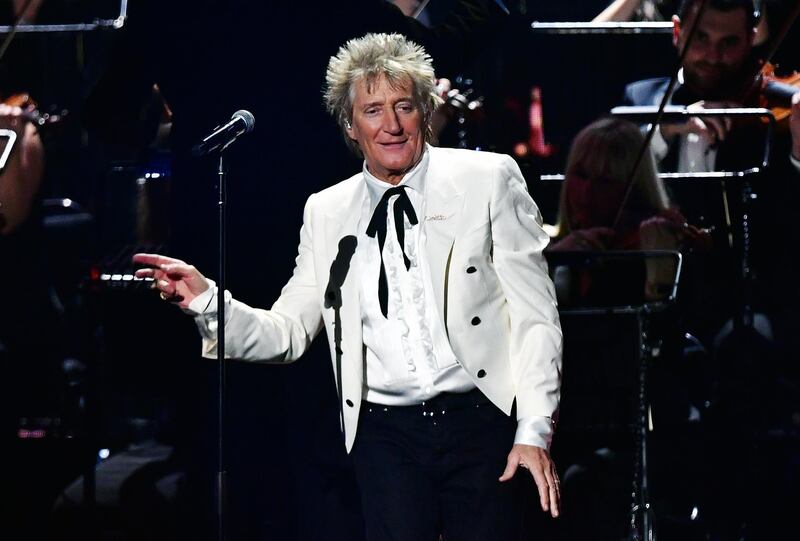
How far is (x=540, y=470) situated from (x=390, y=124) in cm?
88

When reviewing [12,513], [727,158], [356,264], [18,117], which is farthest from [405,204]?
[12,513]

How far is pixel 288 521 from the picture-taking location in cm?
403

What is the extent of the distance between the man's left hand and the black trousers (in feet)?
0.33

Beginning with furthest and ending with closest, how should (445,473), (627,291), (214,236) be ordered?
(627,291), (214,236), (445,473)

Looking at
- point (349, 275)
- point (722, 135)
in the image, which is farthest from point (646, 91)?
point (349, 275)

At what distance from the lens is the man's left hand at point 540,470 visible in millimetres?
2602

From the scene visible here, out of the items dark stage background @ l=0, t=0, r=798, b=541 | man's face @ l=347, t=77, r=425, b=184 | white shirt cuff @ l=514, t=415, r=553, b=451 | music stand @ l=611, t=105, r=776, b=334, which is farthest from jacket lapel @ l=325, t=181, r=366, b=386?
music stand @ l=611, t=105, r=776, b=334

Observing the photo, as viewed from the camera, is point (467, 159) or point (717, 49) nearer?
point (467, 159)

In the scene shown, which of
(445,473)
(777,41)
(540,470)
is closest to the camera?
(540,470)

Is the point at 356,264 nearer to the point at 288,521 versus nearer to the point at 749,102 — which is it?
the point at 288,521

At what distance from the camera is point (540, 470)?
262 cm

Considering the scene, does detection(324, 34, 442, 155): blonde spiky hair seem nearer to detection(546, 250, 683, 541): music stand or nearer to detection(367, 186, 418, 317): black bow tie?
detection(367, 186, 418, 317): black bow tie

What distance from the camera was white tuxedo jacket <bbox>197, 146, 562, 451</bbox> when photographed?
2768 millimetres

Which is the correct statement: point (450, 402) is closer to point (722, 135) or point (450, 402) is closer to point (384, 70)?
point (384, 70)
